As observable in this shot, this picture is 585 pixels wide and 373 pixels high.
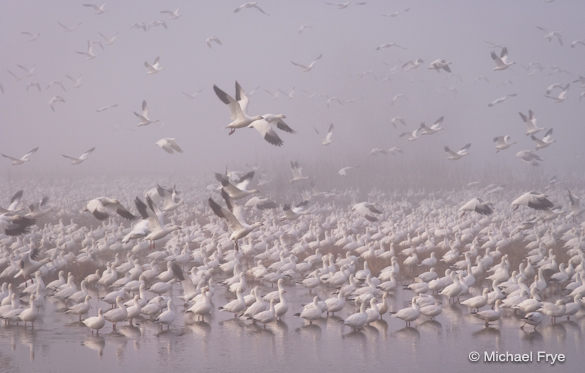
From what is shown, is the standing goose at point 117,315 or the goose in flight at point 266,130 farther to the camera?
the standing goose at point 117,315

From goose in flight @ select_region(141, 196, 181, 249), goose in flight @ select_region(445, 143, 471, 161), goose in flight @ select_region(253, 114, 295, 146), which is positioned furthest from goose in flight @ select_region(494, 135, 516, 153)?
goose in flight @ select_region(141, 196, 181, 249)

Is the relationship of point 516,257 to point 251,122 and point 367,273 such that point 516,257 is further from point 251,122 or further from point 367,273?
point 251,122

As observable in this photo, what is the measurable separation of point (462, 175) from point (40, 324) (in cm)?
4232

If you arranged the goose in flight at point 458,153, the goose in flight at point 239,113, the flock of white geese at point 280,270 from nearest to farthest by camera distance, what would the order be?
the goose in flight at point 239,113
the flock of white geese at point 280,270
the goose in flight at point 458,153

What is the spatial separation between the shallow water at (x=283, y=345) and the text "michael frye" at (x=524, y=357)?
0.40 feet

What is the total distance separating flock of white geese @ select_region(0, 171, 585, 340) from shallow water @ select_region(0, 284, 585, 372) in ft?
0.88

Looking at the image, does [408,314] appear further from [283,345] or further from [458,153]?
[458,153]

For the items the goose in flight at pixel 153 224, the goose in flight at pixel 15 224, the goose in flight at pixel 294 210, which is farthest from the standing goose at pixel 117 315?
the goose in flight at pixel 294 210

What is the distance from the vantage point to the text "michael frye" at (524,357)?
12284 mm

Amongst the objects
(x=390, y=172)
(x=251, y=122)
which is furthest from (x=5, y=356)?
(x=390, y=172)

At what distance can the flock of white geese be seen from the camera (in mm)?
14523

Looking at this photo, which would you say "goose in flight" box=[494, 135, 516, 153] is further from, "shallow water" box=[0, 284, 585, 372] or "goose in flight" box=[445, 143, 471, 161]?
"shallow water" box=[0, 284, 585, 372]

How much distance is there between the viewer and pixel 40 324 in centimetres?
1512

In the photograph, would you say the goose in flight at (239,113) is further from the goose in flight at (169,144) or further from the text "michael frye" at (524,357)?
the text "michael frye" at (524,357)
